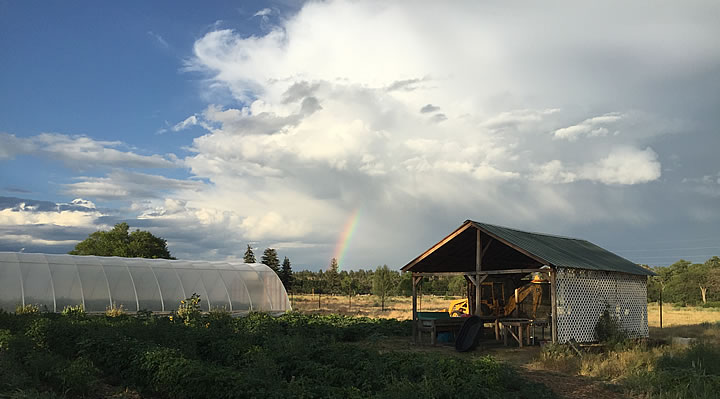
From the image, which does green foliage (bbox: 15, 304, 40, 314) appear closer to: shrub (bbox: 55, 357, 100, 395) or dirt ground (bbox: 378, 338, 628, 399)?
dirt ground (bbox: 378, 338, 628, 399)

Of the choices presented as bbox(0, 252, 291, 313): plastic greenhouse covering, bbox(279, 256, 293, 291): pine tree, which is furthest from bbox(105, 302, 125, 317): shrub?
bbox(279, 256, 293, 291): pine tree

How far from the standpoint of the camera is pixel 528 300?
21062 mm

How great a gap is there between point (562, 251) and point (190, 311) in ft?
46.7

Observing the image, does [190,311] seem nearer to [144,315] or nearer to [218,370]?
[144,315]

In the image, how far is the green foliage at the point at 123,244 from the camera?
46500mm

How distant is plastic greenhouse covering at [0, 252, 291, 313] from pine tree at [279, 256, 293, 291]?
30.1m

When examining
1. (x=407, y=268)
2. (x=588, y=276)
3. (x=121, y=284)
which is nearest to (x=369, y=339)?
(x=407, y=268)

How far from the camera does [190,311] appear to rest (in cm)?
2280

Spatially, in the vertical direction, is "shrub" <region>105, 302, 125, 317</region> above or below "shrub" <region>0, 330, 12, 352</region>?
below

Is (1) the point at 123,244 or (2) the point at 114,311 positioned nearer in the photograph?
(2) the point at 114,311

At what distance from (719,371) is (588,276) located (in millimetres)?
6698

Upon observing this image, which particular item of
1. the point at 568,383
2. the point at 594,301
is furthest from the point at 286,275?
the point at 568,383

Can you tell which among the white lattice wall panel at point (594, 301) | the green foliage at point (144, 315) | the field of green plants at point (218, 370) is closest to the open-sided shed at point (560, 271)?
the white lattice wall panel at point (594, 301)

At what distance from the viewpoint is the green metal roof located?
1739cm
